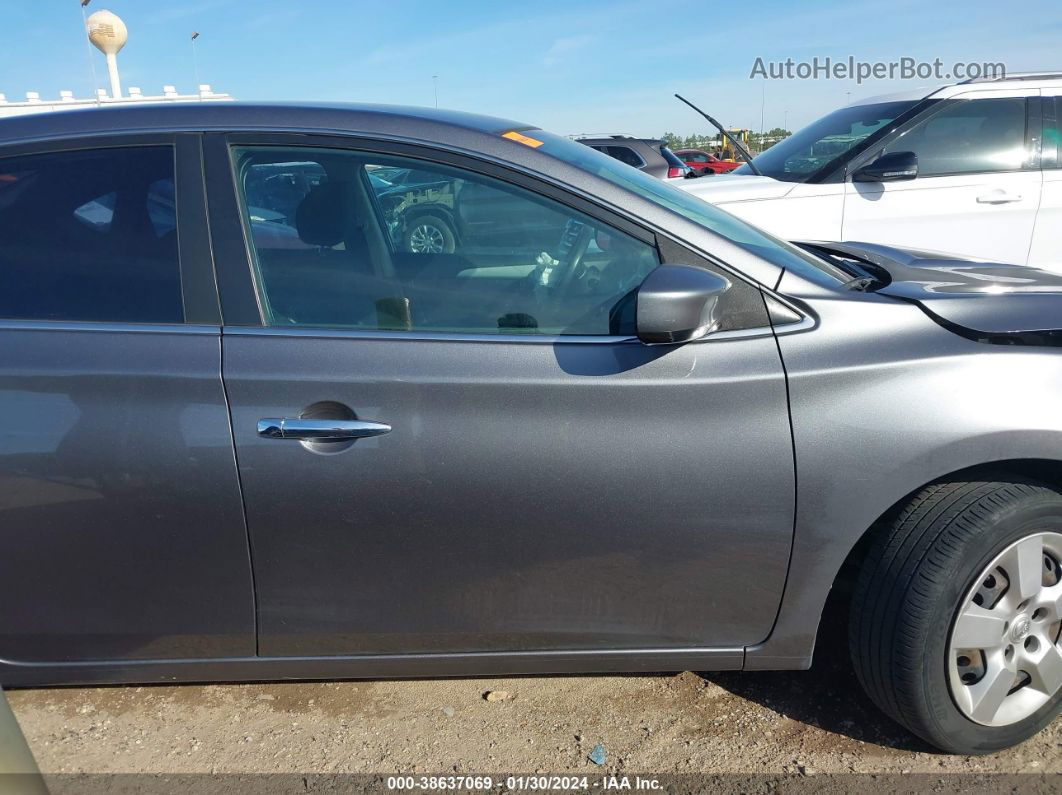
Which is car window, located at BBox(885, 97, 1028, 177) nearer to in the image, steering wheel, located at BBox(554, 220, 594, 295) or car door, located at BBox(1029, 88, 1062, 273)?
car door, located at BBox(1029, 88, 1062, 273)

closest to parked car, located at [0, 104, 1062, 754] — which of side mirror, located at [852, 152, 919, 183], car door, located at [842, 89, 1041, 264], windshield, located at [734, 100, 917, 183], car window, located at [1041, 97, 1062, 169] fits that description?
side mirror, located at [852, 152, 919, 183]

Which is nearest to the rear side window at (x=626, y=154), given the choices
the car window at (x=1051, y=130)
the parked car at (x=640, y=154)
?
the parked car at (x=640, y=154)

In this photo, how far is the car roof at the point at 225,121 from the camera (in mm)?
2211

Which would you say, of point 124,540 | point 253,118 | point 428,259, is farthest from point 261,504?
point 253,118

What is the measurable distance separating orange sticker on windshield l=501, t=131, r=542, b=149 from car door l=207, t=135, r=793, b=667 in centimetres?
16

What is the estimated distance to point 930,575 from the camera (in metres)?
2.13

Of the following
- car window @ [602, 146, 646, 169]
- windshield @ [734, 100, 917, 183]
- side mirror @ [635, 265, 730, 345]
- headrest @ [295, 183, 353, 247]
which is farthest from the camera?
car window @ [602, 146, 646, 169]

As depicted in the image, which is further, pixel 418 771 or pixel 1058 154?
pixel 1058 154

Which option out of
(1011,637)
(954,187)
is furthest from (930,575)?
(954,187)

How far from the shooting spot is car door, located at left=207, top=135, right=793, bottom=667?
2.07 metres

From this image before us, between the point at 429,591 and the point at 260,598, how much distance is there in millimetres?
420

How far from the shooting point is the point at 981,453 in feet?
6.92

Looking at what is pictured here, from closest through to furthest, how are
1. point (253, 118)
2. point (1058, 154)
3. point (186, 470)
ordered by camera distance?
point (186, 470)
point (253, 118)
point (1058, 154)

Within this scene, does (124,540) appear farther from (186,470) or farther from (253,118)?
(253,118)
